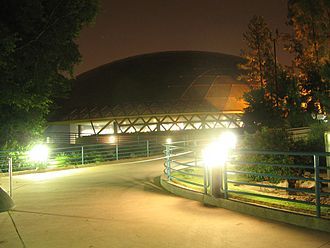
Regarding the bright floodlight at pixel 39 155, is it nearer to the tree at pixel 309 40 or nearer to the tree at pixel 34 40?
the tree at pixel 34 40

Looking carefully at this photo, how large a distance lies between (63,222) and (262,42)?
4329cm

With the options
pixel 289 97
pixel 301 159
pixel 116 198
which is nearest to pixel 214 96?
pixel 289 97

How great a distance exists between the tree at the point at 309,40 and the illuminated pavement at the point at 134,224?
71.0 ft

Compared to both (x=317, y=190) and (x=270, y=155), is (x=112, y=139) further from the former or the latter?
(x=317, y=190)

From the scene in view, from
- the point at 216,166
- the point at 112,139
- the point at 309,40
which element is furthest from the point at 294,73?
the point at 216,166

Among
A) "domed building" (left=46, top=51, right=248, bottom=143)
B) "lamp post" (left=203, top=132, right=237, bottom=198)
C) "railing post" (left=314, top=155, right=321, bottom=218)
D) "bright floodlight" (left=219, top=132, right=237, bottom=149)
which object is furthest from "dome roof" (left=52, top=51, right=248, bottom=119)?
"railing post" (left=314, top=155, right=321, bottom=218)

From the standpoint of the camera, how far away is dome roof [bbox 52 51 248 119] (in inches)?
1876

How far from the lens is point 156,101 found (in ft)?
154

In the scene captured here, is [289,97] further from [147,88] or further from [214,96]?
[147,88]

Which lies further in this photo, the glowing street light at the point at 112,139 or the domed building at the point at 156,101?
the domed building at the point at 156,101

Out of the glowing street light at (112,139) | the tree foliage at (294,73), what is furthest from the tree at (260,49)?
the glowing street light at (112,139)

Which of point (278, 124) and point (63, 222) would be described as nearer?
point (63, 222)

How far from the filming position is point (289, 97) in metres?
30.7

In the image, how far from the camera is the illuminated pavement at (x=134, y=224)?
6.25 metres
